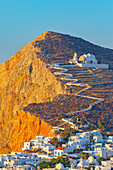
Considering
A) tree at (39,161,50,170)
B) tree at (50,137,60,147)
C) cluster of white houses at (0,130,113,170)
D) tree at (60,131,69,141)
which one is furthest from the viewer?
tree at (60,131,69,141)

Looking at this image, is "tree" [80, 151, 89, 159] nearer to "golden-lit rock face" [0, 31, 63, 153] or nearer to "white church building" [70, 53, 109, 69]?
"golden-lit rock face" [0, 31, 63, 153]

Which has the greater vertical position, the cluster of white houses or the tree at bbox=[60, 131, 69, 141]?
the tree at bbox=[60, 131, 69, 141]

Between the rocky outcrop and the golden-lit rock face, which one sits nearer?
the rocky outcrop

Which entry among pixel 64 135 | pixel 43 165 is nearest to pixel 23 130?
pixel 64 135

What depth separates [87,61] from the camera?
142 m

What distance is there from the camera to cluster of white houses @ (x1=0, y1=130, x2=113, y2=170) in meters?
83.2

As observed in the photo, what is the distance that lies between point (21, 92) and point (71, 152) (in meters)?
48.1

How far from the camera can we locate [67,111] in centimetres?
11169

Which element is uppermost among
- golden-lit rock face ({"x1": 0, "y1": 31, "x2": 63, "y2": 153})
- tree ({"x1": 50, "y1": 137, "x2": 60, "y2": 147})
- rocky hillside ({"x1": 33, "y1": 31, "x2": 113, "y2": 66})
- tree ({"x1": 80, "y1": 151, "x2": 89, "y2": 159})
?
rocky hillside ({"x1": 33, "y1": 31, "x2": 113, "y2": 66})

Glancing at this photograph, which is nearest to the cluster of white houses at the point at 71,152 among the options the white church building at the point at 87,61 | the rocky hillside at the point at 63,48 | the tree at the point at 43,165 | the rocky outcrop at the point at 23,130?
the tree at the point at 43,165

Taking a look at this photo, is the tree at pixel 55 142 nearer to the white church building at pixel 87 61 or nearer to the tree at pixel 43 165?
the tree at pixel 43 165

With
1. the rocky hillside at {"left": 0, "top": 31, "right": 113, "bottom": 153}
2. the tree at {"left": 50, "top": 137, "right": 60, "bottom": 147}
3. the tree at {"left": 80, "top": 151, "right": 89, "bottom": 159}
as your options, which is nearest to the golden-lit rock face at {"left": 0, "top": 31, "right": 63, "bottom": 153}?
the rocky hillside at {"left": 0, "top": 31, "right": 113, "bottom": 153}

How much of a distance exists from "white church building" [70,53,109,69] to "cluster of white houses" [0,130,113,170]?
42.3 m

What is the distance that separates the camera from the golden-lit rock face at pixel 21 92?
111438 mm
